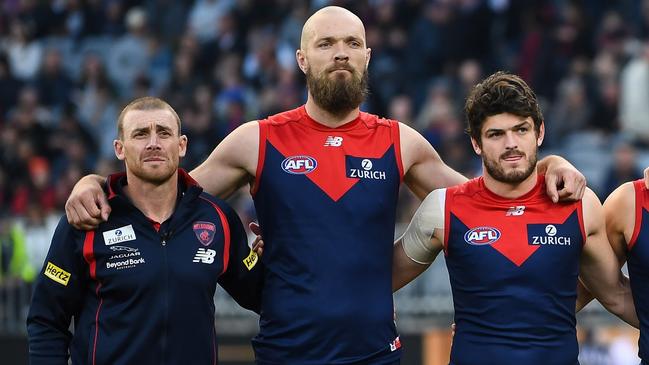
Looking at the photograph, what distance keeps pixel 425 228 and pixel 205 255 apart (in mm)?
1096

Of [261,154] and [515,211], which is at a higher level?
[261,154]

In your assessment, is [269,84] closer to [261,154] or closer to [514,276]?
[261,154]

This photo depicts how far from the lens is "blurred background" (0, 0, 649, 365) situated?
12852 millimetres

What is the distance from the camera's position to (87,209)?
5.95 meters

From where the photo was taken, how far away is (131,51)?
59.9ft

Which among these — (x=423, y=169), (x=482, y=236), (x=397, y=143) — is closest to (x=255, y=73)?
(x=423, y=169)

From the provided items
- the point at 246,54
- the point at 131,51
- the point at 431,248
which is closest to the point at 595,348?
the point at 431,248

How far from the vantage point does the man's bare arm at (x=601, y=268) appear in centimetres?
621

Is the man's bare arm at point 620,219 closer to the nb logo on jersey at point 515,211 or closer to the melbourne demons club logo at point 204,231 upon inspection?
the nb logo on jersey at point 515,211

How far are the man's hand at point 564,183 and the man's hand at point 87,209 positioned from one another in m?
2.08

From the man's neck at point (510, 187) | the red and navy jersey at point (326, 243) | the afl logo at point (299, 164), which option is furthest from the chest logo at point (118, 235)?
the man's neck at point (510, 187)

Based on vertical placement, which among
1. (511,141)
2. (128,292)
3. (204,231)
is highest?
(511,141)

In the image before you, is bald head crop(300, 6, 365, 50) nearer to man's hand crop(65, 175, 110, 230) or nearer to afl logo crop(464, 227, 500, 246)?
afl logo crop(464, 227, 500, 246)

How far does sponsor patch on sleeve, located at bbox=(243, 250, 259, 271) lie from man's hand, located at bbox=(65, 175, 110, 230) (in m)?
0.72
